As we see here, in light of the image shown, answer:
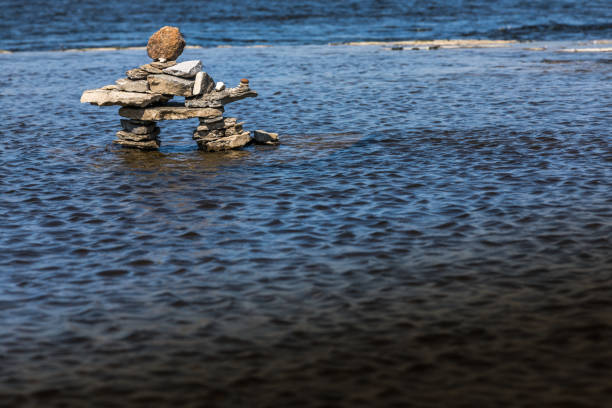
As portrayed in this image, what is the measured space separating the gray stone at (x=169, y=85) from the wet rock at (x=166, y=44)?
2.20 feet

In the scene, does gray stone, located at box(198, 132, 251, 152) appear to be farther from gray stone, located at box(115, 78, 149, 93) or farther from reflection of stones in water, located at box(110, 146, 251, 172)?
gray stone, located at box(115, 78, 149, 93)

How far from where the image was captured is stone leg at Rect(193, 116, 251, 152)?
19188 millimetres

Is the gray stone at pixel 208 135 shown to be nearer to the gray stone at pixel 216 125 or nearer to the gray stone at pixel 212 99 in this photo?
the gray stone at pixel 216 125

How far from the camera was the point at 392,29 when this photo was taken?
212ft

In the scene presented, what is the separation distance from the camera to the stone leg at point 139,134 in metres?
19.5

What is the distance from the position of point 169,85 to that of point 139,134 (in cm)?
200

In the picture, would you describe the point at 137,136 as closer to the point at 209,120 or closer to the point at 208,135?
the point at 208,135

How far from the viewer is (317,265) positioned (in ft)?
35.9

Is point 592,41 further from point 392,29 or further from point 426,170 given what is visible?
point 426,170

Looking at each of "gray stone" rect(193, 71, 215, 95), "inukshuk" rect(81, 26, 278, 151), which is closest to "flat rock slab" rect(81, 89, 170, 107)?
"inukshuk" rect(81, 26, 278, 151)

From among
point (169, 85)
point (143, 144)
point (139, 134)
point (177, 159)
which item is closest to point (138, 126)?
point (139, 134)

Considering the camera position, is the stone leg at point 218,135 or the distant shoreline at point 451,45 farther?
the distant shoreline at point 451,45

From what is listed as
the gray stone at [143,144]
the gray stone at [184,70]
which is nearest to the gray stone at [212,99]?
the gray stone at [184,70]

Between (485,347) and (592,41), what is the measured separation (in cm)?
4613
